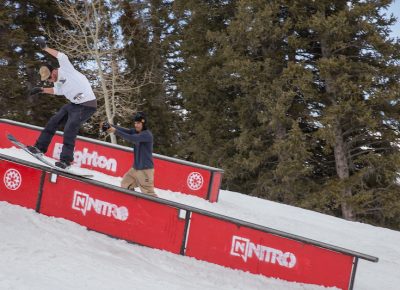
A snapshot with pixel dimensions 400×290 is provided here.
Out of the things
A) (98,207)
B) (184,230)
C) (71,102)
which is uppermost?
(71,102)

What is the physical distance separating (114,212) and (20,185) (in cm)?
171

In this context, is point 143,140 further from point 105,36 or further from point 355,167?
point 105,36

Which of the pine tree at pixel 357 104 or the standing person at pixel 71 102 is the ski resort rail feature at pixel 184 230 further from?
the pine tree at pixel 357 104

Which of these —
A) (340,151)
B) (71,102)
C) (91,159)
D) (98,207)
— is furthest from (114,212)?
(340,151)

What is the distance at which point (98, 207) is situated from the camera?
6918mm

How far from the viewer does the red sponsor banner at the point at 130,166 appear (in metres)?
12.5

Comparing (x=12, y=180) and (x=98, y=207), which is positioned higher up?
(x=12, y=180)

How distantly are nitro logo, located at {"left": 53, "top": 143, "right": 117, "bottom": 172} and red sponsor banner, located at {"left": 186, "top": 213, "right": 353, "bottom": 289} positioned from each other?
671cm

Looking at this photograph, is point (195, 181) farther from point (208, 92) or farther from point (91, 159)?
point (208, 92)

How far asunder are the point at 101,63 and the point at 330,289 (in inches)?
745

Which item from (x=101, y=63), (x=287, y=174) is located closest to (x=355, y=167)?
(x=287, y=174)

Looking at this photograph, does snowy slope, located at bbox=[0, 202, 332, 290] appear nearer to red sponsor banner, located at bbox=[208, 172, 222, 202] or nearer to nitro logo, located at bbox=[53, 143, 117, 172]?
red sponsor banner, located at bbox=[208, 172, 222, 202]

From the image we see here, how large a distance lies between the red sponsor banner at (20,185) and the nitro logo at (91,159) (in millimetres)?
5760

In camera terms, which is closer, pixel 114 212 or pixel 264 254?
pixel 264 254
